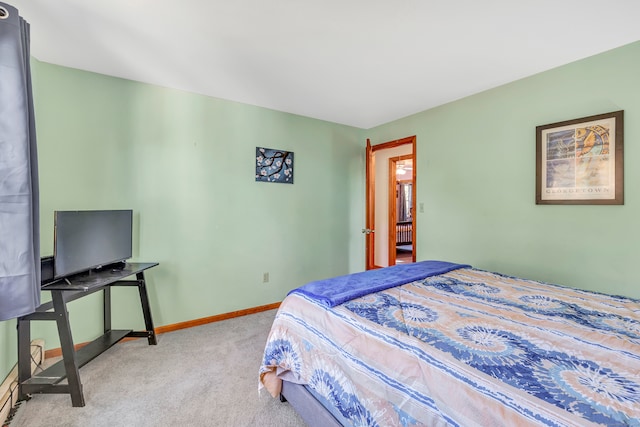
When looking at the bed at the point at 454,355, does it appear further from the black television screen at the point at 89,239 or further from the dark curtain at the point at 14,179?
the black television screen at the point at 89,239

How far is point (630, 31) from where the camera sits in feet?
6.27

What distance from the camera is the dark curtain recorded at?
1.21 m

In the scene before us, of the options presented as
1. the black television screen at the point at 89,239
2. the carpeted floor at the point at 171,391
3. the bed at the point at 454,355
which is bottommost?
the carpeted floor at the point at 171,391

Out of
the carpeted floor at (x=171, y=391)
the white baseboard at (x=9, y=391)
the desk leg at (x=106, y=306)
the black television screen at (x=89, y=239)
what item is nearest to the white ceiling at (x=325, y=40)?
the black television screen at (x=89, y=239)

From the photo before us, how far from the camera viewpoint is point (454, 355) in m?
1.00

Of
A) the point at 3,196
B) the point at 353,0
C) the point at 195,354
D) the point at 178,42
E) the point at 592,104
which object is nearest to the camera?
the point at 3,196

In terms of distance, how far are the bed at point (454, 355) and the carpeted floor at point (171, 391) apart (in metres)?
0.30

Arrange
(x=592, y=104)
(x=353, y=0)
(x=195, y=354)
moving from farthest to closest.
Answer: (x=195, y=354) → (x=592, y=104) → (x=353, y=0)

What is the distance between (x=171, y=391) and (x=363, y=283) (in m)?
1.52

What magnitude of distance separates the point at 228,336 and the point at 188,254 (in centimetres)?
94

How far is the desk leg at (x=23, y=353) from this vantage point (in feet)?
5.94

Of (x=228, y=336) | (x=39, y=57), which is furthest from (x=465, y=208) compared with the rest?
(x=39, y=57)

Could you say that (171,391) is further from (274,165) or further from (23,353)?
(274,165)

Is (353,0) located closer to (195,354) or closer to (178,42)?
(178,42)
